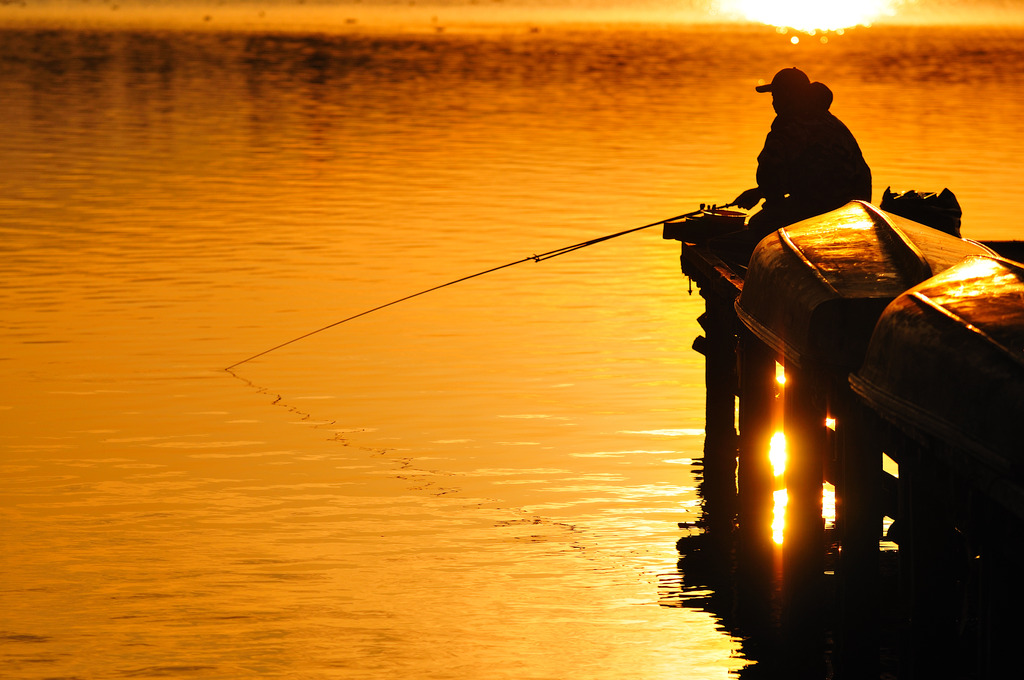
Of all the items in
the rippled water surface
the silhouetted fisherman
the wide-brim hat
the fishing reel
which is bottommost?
the rippled water surface

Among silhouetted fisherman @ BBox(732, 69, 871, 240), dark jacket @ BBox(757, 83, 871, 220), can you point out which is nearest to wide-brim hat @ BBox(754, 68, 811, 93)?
silhouetted fisherman @ BBox(732, 69, 871, 240)

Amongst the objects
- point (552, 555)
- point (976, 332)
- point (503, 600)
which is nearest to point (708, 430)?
point (552, 555)

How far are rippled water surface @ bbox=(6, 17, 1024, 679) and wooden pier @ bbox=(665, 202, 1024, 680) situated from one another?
76cm

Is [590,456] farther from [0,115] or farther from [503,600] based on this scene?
[0,115]

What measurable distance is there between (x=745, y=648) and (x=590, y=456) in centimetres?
499

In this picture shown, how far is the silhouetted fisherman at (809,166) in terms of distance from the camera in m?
13.5

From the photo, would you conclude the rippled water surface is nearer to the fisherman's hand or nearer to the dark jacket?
the fisherman's hand

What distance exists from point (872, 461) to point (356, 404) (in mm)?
9792

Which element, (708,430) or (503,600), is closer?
(503,600)

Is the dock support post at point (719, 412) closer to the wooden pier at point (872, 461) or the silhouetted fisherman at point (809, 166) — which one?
the wooden pier at point (872, 461)

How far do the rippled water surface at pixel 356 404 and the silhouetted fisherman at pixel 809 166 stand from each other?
3086 mm

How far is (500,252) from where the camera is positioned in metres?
29.5

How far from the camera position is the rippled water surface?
12375mm

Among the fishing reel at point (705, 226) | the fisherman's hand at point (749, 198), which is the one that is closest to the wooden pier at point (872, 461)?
the fisherman's hand at point (749, 198)
